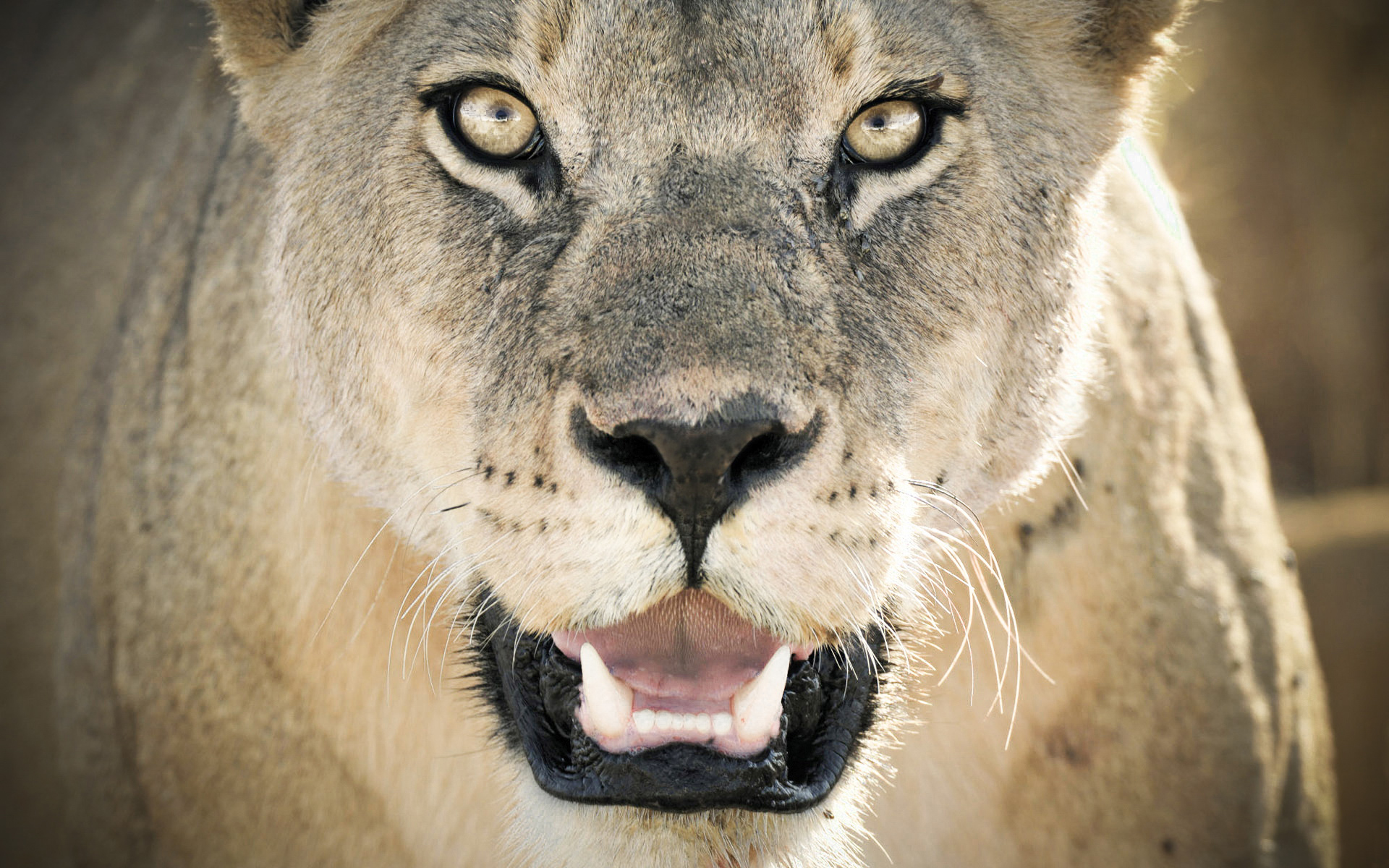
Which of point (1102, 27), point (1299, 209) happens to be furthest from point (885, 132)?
point (1299, 209)

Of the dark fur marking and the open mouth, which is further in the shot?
the dark fur marking

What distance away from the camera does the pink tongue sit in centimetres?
145

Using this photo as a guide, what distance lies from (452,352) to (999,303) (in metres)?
0.81

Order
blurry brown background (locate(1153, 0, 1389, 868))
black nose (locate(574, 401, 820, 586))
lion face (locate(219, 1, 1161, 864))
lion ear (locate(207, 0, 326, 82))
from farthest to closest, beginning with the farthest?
blurry brown background (locate(1153, 0, 1389, 868))
lion ear (locate(207, 0, 326, 82))
lion face (locate(219, 1, 1161, 864))
black nose (locate(574, 401, 820, 586))

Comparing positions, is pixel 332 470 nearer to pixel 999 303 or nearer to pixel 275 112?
pixel 275 112

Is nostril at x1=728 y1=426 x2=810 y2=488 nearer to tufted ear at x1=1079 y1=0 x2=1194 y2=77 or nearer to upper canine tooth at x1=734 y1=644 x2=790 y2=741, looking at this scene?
upper canine tooth at x1=734 y1=644 x2=790 y2=741

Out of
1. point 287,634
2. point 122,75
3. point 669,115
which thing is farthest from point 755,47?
point 122,75

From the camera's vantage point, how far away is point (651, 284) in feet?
4.70

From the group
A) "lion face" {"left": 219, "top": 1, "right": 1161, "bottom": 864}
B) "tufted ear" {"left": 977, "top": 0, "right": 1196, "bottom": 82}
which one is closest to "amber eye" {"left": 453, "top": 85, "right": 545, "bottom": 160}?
"lion face" {"left": 219, "top": 1, "right": 1161, "bottom": 864}

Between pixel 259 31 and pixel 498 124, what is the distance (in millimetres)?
515

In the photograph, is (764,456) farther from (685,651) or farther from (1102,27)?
(1102,27)

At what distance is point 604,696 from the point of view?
1432mm

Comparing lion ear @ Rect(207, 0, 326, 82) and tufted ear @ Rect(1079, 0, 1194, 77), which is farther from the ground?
lion ear @ Rect(207, 0, 326, 82)

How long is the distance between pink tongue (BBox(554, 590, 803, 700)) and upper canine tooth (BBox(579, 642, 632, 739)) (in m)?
0.02
